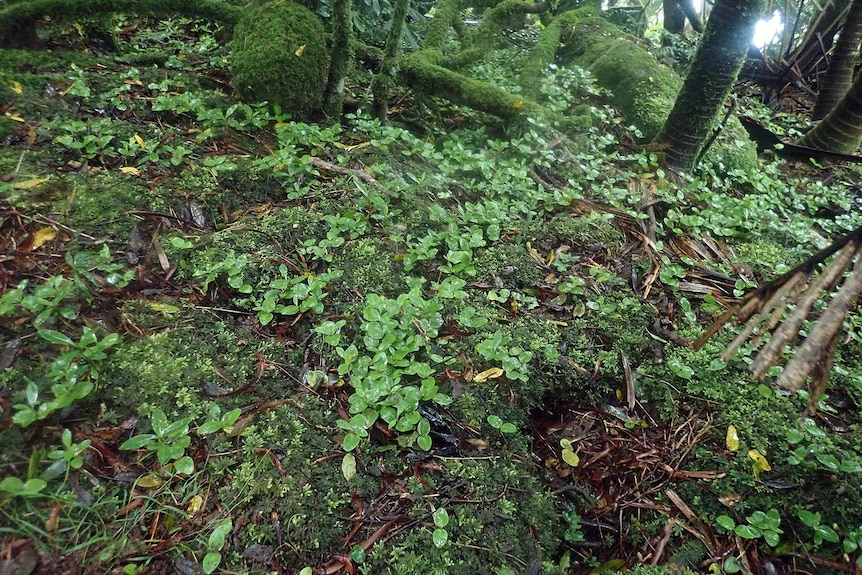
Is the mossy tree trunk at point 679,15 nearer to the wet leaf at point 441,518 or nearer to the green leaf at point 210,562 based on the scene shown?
the wet leaf at point 441,518

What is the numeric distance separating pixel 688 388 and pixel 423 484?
150cm

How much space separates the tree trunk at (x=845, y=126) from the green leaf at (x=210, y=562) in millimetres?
6074

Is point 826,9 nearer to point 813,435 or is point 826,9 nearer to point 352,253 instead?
point 813,435

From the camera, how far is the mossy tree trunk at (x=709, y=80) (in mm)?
3279

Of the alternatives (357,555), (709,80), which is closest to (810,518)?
(357,555)

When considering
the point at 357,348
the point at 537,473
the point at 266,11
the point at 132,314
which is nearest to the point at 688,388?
the point at 537,473

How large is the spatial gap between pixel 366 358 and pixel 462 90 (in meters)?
2.70

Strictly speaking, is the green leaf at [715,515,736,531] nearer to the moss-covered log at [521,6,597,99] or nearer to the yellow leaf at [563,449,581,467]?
the yellow leaf at [563,449,581,467]

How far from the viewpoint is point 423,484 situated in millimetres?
1985

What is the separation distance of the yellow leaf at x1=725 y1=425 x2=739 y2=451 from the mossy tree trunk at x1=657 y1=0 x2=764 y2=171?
249 centimetres

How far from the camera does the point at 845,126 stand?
4637 millimetres

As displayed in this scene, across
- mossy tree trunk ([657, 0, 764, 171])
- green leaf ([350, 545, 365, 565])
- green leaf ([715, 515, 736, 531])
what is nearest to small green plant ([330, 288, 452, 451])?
green leaf ([350, 545, 365, 565])

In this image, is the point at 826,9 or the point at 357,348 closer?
the point at 357,348

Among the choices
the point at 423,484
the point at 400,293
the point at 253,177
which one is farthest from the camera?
the point at 253,177
